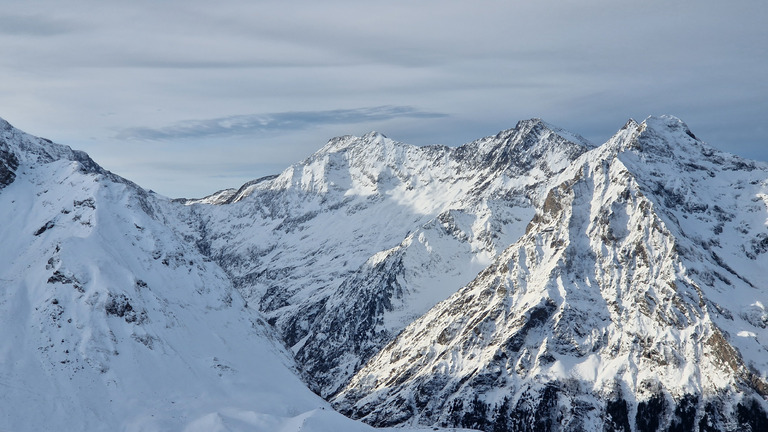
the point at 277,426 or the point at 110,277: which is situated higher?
the point at 110,277

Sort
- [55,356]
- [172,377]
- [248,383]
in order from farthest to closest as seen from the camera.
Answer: [248,383] < [172,377] < [55,356]

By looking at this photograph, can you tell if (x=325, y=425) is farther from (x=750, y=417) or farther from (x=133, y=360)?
(x=750, y=417)

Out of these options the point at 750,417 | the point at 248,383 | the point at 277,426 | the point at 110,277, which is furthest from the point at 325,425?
the point at 750,417

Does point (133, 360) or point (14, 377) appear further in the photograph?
point (133, 360)

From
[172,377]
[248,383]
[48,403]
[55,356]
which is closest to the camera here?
[48,403]

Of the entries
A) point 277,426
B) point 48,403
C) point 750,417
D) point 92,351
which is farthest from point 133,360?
point 750,417

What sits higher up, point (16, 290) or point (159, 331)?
point (16, 290)

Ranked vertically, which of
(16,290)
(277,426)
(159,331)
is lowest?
(277,426)

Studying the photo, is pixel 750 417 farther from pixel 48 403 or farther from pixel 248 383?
pixel 48 403

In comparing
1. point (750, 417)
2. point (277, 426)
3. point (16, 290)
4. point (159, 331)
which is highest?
point (16, 290)
